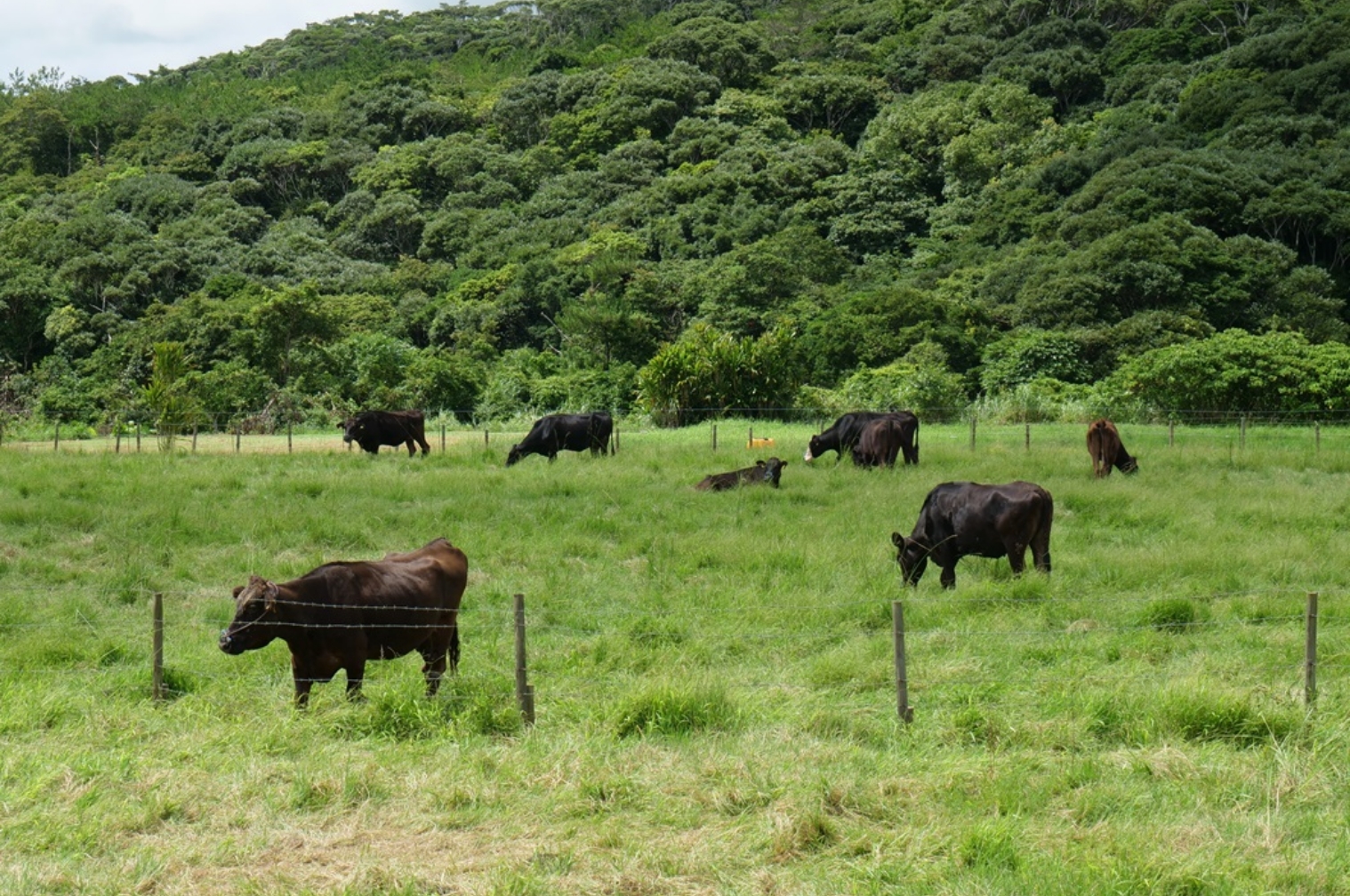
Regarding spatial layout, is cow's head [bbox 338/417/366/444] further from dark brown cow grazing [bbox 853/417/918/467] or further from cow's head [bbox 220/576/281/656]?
cow's head [bbox 220/576/281/656]

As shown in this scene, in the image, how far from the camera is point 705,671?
925cm

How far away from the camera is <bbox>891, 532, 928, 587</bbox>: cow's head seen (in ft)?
42.7

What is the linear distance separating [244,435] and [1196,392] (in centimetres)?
2623

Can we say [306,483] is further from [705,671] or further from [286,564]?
[705,671]

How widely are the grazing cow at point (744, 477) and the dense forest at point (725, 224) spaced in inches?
541

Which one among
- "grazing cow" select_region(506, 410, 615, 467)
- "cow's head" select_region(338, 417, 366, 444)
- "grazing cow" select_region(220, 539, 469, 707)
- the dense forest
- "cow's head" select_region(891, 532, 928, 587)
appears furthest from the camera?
the dense forest

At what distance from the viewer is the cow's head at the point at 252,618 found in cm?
816

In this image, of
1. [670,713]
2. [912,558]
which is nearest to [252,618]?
[670,713]

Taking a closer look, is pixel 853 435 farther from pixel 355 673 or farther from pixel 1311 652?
pixel 355 673

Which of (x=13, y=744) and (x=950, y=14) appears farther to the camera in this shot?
(x=950, y=14)

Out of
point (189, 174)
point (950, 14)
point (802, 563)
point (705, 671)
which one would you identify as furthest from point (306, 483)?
point (950, 14)

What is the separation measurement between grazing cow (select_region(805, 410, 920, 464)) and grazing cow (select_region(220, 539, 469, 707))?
50.1 feet

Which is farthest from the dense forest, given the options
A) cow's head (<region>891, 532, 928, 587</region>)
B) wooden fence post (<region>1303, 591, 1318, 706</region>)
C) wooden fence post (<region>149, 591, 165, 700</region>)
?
wooden fence post (<region>149, 591, 165, 700</region>)

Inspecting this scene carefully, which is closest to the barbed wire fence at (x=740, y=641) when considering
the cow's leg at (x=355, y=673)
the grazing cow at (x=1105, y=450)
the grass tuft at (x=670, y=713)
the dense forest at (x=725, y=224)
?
the cow's leg at (x=355, y=673)
